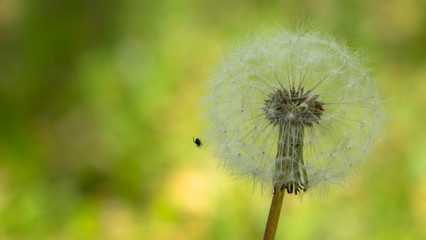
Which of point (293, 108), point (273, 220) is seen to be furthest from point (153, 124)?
point (273, 220)

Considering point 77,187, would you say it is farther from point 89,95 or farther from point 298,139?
point 298,139

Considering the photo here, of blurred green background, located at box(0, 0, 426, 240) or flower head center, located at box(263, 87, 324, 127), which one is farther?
blurred green background, located at box(0, 0, 426, 240)

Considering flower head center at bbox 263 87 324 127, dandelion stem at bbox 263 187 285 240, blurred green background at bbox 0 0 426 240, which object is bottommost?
dandelion stem at bbox 263 187 285 240

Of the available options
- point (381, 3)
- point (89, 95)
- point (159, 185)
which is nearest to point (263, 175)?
point (159, 185)

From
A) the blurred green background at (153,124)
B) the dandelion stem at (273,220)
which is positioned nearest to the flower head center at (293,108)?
the dandelion stem at (273,220)

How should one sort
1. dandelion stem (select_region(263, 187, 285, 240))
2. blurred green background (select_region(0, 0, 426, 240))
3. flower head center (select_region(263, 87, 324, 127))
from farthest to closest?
1. blurred green background (select_region(0, 0, 426, 240))
2. flower head center (select_region(263, 87, 324, 127))
3. dandelion stem (select_region(263, 187, 285, 240))

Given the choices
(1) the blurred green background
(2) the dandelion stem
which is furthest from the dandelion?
(1) the blurred green background

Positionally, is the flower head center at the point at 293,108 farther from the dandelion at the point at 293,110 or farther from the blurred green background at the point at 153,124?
the blurred green background at the point at 153,124

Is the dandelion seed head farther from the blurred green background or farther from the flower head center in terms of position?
the blurred green background
